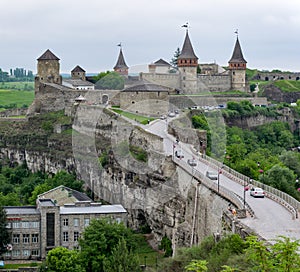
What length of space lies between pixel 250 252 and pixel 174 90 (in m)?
63.8

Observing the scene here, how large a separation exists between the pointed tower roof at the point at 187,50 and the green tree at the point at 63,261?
47.3 metres

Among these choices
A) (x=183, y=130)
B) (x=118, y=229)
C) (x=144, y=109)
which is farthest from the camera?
(x=144, y=109)

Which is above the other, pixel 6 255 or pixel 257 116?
pixel 257 116

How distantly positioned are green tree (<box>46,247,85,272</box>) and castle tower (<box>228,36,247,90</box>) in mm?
53238

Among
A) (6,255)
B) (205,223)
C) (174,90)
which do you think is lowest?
(6,255)

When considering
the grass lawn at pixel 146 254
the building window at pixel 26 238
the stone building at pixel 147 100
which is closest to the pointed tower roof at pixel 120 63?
the stone building at pixel 147 100

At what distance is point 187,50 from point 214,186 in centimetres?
4921

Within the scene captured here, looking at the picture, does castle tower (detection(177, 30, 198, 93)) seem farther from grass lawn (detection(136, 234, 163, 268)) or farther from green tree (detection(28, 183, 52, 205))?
grass lawn (detection(136, 234, 163, 268))

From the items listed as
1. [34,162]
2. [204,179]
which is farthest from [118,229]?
[34,162]

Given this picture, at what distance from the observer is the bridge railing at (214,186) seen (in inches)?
1598

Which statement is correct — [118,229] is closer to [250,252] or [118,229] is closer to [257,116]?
[250,252]

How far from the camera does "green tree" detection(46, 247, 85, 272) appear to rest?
1810 inches

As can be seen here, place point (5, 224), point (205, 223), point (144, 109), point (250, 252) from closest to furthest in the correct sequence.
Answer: point (250, 252)
point (205, 223)
point (5, 224)
point (144, 109)

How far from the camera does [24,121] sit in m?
84.6
